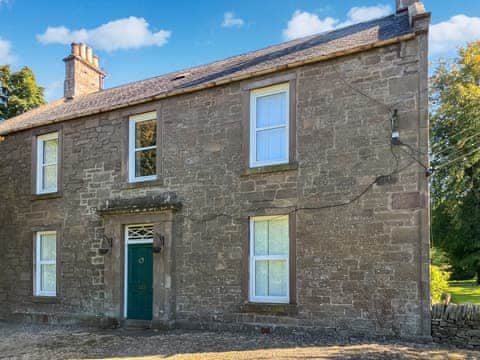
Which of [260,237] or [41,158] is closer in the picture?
[260,237]

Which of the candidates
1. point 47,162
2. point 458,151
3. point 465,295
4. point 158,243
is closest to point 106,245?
point 158,243

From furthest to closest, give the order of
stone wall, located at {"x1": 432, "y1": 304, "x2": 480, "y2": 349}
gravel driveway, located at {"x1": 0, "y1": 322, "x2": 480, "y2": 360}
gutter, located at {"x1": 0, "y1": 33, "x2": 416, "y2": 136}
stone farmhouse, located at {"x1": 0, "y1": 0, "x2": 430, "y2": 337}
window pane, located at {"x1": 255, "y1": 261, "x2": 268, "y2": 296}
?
window pane, located at {"x1": 255, "y1": 261, "x2": 268, "y2": 296}, gutter, located at {"x1": 0, "y1": 33, "x2": 416, "y2": 136}, stone farmhouse, located at {"x1": 0, "y1": 0, "x2": 430, "y2": 337}, stone wall, located at {"x1": 432, "y1": 304, "x2": 480, "y2": 349}, gravel driveway, located at {"x1": 0, "y1": 322, "x2": 480, "y2": 360}

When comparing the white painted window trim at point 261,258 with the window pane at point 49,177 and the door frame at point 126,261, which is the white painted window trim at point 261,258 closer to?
the door frame at point 126,261

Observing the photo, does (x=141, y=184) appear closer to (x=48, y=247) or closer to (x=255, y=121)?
(x=255, y=121)

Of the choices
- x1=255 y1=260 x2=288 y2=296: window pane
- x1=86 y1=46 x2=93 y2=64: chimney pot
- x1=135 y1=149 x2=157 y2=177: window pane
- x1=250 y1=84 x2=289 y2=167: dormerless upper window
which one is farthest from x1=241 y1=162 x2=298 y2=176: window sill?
x1=86 y1=46 x2=93 y2=64: chimney pot

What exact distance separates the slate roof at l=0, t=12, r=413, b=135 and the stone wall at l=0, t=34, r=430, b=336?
0.27 metres

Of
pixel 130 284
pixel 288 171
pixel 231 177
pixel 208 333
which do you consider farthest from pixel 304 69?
pixel 130 284

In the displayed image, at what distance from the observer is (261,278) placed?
1032 cm

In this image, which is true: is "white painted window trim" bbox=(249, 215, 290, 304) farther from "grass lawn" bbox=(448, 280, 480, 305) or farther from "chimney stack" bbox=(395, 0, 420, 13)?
"grass lawn" bbox=(448, 280, 480, 305)

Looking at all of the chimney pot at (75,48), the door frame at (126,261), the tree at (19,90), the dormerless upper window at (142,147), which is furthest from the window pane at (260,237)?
the tree at (19,90)

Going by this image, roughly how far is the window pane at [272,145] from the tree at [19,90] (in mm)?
17368

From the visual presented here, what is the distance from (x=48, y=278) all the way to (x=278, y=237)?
750 cm

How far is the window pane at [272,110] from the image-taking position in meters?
10.6

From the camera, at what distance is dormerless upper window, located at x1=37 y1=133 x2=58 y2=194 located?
13991mm
